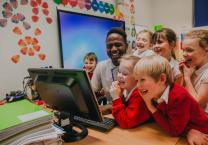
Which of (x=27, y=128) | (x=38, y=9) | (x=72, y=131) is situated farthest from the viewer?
(x=38, y=9)

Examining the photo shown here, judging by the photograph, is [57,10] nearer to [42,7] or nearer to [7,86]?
[42,7]

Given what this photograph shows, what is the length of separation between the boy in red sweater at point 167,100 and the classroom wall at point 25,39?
1.54 metres

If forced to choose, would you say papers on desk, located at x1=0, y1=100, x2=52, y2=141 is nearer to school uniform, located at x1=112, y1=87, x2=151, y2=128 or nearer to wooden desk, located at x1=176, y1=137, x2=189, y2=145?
school uniform, located at x1=112, y1=87, x2=151, y2=128

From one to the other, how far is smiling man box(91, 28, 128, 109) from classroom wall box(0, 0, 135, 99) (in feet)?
2.65

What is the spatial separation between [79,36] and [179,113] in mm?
2111

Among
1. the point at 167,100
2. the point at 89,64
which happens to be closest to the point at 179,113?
the point at 167,100

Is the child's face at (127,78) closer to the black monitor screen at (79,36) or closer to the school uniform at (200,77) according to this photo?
the school uniform at (200,77)

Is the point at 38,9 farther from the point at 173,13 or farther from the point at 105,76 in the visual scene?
the point at 173,13

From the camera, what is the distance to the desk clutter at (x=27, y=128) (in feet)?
2.70

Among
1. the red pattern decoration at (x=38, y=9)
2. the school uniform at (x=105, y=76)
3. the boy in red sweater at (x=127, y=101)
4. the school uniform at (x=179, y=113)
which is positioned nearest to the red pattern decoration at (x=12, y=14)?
the red pattern decoration at (x=38, y=9)

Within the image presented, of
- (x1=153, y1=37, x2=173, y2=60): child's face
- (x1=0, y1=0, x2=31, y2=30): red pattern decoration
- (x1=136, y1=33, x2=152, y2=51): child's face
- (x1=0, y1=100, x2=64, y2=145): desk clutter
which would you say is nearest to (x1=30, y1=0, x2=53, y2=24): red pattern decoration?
(x1=0, y1=0, x2=31, y2=30): red pattern decoration

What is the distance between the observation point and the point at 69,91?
104cm

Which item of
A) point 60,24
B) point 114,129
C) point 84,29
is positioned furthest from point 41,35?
point 114,129

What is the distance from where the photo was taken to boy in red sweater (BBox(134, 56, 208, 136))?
99 centimetres
